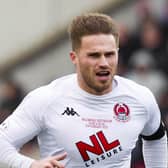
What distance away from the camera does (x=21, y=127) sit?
584cm

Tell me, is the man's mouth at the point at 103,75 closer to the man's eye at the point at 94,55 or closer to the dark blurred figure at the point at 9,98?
the man's eye at the point at 94,55

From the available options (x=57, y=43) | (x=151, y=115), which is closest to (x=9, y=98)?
(x=57, y=43)

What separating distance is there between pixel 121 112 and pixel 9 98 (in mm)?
4737

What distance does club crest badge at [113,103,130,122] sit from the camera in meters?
6.03

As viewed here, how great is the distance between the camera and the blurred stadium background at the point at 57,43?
10.2 m

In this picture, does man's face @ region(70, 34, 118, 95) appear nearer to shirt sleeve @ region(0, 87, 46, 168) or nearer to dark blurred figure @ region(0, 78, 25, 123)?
shirt sleeve @ region(0, 87, 46, 168)

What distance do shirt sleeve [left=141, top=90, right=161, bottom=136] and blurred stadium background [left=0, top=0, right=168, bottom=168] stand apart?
359 centimetres

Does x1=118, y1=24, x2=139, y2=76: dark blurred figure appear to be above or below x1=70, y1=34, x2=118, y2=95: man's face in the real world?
below

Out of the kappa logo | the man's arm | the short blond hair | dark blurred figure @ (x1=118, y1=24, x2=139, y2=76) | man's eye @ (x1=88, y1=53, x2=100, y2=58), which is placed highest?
the short blond hair

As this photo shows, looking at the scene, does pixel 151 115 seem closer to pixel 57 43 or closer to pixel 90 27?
pixel 90 27

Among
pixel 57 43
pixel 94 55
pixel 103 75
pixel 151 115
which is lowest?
pixel 57 43

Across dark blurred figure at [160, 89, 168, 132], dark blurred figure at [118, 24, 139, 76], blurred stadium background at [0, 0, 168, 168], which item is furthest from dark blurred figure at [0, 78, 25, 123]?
dark blurred figure at [160, 89, 168, 132]

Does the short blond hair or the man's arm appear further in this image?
the man's arm

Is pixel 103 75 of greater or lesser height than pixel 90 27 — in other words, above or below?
below
